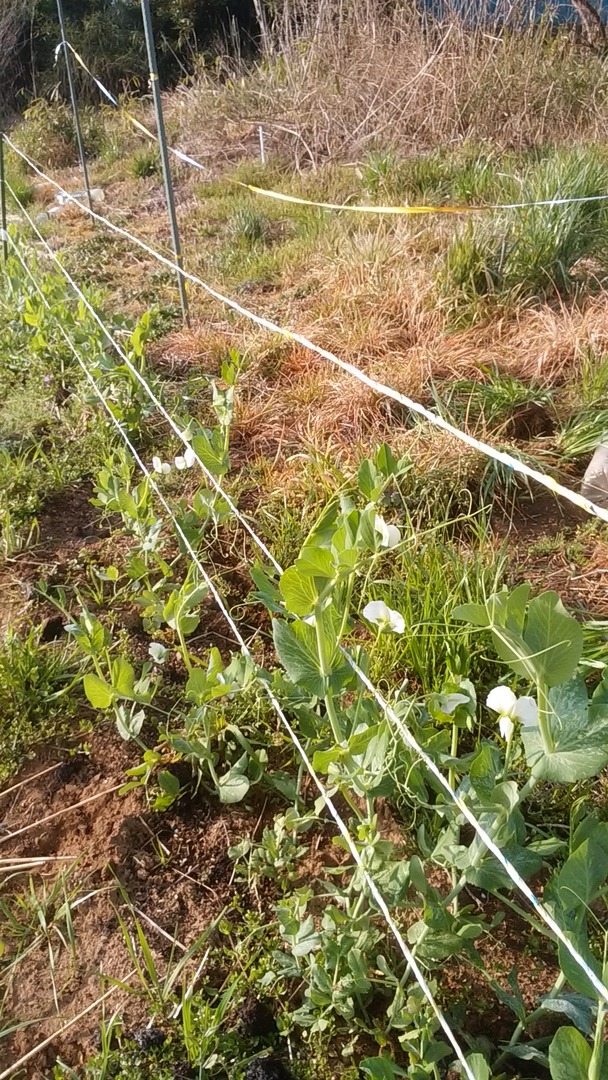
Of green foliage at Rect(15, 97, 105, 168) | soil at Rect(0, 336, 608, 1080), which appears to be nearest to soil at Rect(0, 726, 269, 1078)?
soil at Rect(0, 336, 608, 1080)

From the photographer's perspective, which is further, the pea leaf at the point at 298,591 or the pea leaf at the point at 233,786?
the pea leaf at the point at 233,786

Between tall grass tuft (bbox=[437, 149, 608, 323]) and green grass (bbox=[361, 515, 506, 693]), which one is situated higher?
tall grass tuft (bbox=[437, 149, 608, 323])

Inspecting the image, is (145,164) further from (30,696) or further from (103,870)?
(103,870)

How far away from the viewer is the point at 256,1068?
1015 mm

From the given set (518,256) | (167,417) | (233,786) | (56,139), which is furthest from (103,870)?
(56,139)

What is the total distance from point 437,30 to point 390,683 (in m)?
5.73

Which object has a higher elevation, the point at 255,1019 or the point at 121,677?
the point at 121,677

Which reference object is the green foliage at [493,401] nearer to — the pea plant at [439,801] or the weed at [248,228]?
the pea plant at [439,801]

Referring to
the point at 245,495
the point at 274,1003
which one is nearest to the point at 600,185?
the point at 245,495

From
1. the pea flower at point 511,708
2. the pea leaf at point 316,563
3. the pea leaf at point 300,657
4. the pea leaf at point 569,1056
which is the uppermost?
the pea leaf at point 316,563

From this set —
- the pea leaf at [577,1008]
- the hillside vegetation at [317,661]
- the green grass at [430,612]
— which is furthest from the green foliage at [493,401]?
the pea leaf at [577,1008]

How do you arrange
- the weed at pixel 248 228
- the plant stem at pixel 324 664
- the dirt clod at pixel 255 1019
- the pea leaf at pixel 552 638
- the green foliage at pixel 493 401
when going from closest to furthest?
the pea leaf at pixel 552 638 < the plant stem at pixel 324 664 < the dirt clod at pixel 255 1019 < the green foliage at pixel 493 401 < the weed at pixel 248 228

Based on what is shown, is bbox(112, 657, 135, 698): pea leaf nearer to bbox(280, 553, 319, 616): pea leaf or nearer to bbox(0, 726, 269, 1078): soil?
bbox(0, 726, 269, 1078): soil

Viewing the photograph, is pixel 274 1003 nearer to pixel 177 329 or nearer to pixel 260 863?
pixel 260 863
